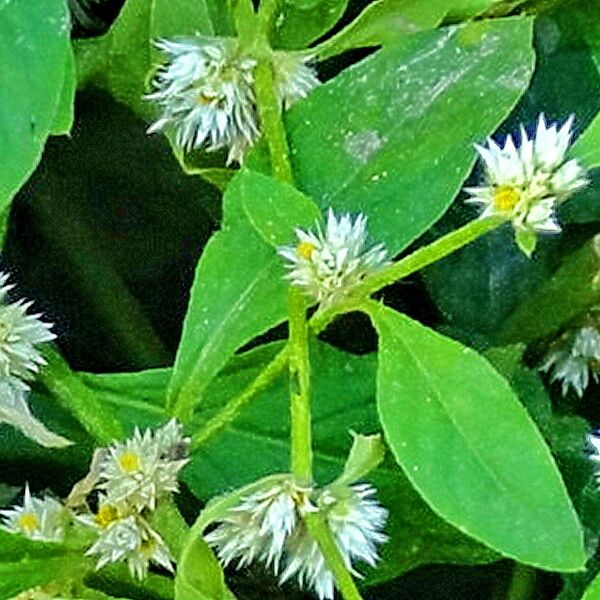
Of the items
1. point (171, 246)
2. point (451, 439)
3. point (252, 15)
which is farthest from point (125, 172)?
point (451, 439)

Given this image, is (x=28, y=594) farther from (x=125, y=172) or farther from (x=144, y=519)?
(x=125, y=172)

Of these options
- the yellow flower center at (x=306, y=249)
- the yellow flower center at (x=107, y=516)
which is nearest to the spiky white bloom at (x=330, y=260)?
the yellow flower center at (x=306, y=249)

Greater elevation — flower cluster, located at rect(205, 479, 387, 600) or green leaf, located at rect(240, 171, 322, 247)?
green leaf, located at rect(240, 171, 322, 247)

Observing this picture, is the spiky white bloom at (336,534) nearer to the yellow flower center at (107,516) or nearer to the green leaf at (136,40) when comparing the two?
the yellow flower center at (107,516)

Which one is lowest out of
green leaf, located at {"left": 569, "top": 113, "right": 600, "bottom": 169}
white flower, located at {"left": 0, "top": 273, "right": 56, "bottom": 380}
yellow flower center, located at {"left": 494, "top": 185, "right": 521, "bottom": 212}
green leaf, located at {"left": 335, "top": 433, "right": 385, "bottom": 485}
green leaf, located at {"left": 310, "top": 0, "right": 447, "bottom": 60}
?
green leaf, located at {"left": 335, "top": 433, "right": 385, "bottom": 485}

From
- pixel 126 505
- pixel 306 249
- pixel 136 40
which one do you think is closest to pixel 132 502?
pixel 126 505

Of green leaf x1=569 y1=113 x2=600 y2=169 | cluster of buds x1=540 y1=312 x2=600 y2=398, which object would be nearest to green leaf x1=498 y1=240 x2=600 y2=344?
cluster of buds x1=540 y1=312 x2=600 y2=398

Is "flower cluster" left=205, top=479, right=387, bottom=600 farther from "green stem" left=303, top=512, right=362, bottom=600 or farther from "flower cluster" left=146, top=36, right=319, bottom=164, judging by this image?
"flower cluster" left=146, top=36, right=319, bottom=164
